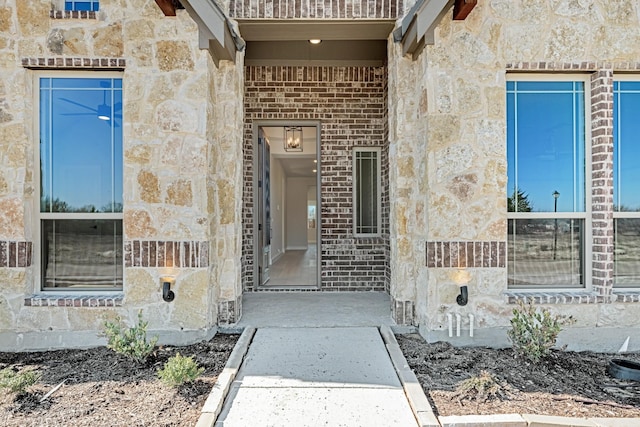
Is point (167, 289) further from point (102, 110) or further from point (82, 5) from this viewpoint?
point (82, 5)

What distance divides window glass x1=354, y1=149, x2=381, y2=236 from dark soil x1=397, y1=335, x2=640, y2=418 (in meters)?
2.59

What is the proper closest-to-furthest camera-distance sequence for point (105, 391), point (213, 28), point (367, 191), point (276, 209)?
1. point (105, 391)
2. point (213, 28)
3. point (367, 191)
4. point (276, 209)

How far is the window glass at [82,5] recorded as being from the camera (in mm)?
3967

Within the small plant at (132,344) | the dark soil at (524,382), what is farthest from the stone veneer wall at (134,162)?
the dark soil at (524,382)

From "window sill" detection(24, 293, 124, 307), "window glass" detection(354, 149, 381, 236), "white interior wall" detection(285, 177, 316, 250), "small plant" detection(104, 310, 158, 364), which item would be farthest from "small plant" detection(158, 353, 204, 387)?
"white interior wall" detection(285, 177, 316, 250)

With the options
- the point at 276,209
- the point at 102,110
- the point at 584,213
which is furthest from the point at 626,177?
the point at 276,209

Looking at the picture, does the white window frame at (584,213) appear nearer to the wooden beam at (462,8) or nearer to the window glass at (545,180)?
the window glass at (545,180)

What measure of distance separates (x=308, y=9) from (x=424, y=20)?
1.23 meters

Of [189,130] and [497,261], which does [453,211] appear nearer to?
[497,261]

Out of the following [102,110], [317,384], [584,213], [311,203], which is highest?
[102,110]

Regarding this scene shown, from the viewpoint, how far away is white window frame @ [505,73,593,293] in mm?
3984

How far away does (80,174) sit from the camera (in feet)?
13.3

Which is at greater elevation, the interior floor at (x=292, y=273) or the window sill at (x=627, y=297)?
the window sill at (x=627, y=297)

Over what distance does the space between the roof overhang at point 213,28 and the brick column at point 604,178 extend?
349cm
